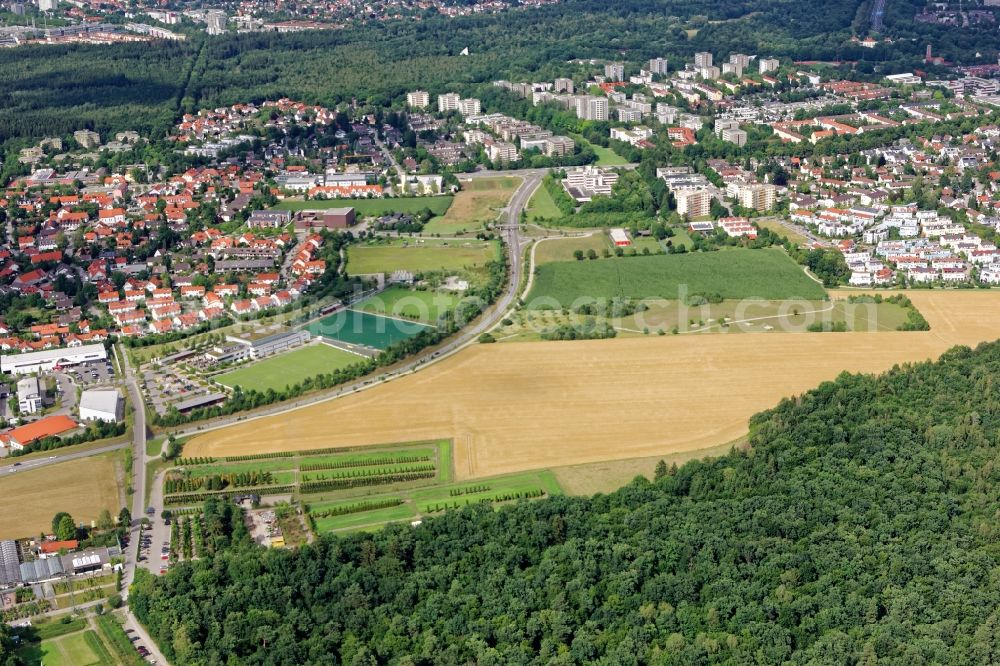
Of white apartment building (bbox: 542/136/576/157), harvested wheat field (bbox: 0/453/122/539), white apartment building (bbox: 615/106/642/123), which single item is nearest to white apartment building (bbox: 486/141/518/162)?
white apartment building (bbox: 542/136/576/157)

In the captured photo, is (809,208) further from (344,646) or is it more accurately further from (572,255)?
(344,646)

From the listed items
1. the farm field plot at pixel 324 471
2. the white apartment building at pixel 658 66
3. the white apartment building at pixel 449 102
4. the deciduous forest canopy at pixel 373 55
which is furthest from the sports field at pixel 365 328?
the white apartment building at pixel 658 66

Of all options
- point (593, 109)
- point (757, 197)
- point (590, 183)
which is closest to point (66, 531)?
point (590, 183)

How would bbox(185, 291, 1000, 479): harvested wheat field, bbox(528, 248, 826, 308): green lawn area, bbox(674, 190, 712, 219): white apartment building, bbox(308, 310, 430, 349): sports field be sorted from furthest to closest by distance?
bbox(674, 190, 712, 219): white apartment building
bbox(528, 248, 826, 308): green lawn area
bbox(308, 310, 430, 349): sports field
bbox(185, 291, 1000, 479): harvested wheat field

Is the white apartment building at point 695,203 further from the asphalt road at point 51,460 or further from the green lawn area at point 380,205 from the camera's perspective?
the asphalt road at point 51,460

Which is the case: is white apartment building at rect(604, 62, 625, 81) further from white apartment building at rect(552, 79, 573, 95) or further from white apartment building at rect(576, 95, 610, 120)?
white apartment building at rect(576, 95, 610, 120)

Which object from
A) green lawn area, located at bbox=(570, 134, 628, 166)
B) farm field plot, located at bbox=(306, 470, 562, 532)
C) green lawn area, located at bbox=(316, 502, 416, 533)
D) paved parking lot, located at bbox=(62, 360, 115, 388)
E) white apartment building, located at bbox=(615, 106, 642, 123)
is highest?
white apartment building, located at bbox=(615, 106, 642, 123)

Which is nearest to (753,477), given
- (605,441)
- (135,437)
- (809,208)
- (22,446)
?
(605,441)
